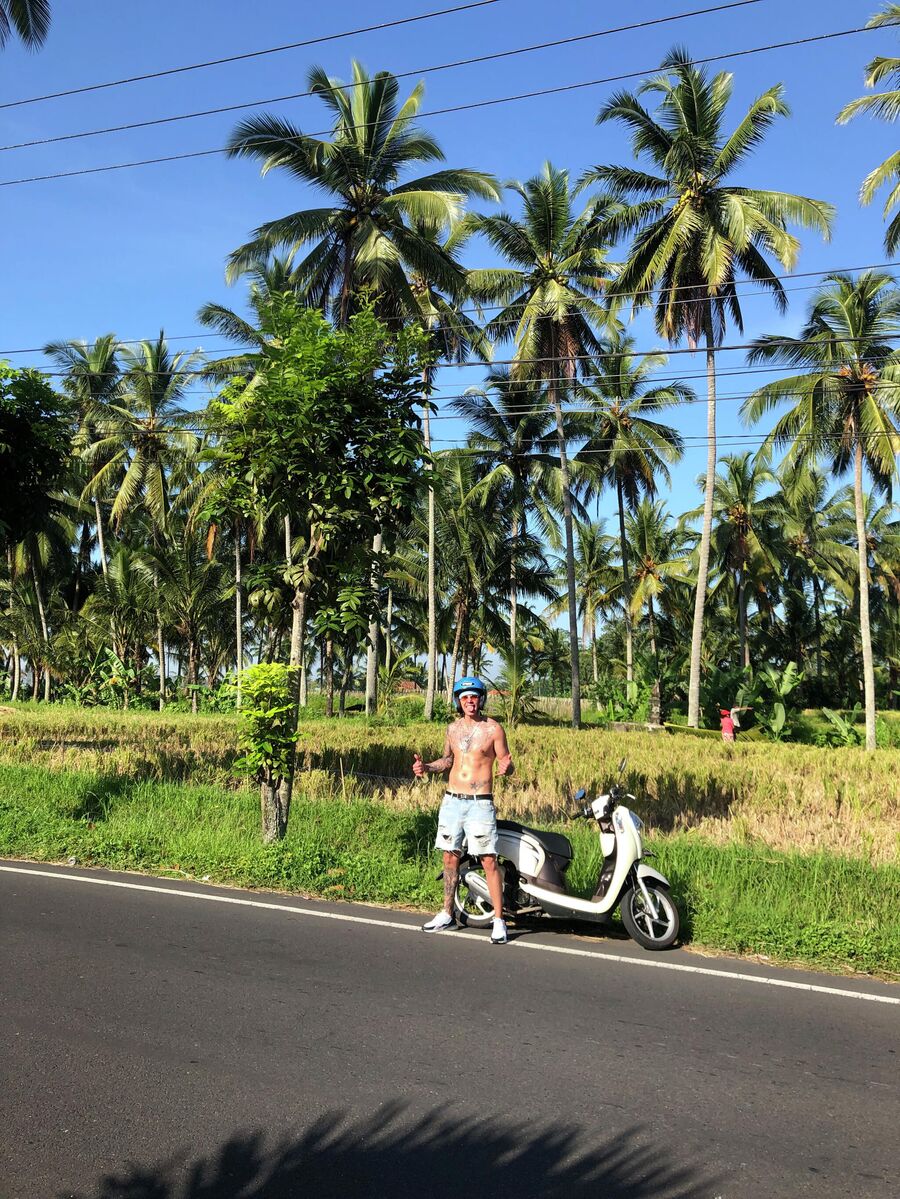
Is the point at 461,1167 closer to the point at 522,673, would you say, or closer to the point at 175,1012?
the point at 175,1012

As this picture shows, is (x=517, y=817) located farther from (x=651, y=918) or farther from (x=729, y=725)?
(x=729, y=725)

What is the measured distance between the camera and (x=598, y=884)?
6949 millimetres

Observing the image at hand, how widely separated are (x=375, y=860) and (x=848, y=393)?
24.8 meters

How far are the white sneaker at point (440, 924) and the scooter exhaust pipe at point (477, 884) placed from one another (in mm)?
252

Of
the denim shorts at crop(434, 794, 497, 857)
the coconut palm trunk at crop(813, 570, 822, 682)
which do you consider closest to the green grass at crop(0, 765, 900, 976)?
the denim shorts at crop(434, 794, 497, 857)

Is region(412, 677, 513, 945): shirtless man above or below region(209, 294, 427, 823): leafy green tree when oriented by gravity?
below

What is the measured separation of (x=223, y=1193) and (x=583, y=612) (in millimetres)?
51583

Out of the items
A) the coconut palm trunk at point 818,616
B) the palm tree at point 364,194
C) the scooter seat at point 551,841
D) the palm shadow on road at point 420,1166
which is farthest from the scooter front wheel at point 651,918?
the coconut palm trunk at point 818,616

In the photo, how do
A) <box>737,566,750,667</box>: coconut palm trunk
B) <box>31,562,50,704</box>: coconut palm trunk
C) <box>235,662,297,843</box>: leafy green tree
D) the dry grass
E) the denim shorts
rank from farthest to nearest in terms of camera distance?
<box>737,566,750,667</box>: coconut palm trunk
<box>31,562,50,704</box>: coconut palm trunk
the dry grass
<box>235,662,297,843</box>: leafy green tree
the denim shorts

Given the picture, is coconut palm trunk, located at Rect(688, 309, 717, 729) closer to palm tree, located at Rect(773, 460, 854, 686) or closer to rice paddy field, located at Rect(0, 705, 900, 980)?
rice paddy field, located at Rect(0, 705, 900, 980)

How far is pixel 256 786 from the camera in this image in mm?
12086

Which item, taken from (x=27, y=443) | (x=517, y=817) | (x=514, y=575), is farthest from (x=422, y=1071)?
(x=514, y=575)

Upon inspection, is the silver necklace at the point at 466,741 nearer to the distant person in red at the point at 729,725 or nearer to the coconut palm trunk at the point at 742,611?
the distant person in red at the point at 729,725

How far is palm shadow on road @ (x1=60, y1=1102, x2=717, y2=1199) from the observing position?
3314 mm
